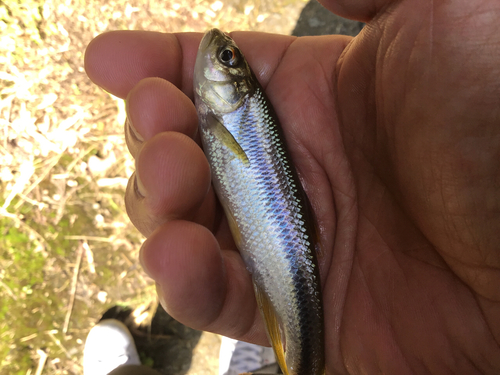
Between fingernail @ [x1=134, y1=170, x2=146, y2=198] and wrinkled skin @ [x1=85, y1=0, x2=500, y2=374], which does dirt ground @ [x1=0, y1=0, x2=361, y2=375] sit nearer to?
wrinkled skin @ [x1=85, y1=0, x2=500, y2=374]

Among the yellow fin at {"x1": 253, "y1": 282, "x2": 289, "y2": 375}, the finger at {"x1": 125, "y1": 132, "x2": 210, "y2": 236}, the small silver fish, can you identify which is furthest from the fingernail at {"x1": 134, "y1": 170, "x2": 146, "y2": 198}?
the yellow fin at {"x1": 253, "y1": 282, "x2": 289, "y2": 375}

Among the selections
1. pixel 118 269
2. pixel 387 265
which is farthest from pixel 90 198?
pixel 387 265

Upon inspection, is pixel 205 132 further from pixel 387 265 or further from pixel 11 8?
pixel 11 8

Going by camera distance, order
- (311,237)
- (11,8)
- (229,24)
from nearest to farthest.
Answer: (311,237) → (11,8) → (229,24)

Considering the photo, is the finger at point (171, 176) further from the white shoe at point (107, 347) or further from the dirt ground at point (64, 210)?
the white shoe at point (107, 347)

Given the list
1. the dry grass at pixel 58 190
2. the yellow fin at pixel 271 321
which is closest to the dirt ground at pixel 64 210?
the dry grass at pixel 58 190

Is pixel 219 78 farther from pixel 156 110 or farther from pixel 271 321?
pixel 271 321
